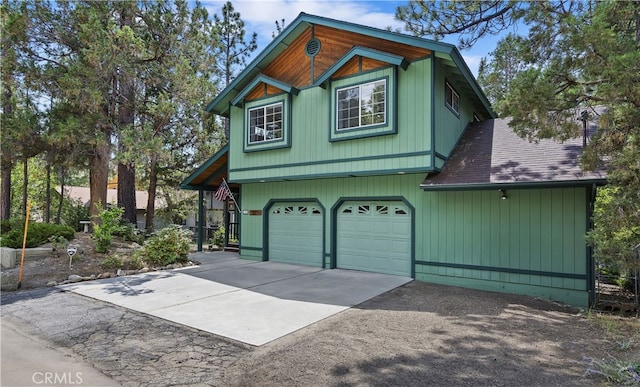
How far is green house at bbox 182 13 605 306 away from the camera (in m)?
7.49

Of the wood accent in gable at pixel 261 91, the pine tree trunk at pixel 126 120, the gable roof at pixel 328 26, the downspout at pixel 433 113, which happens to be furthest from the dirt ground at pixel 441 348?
the pine tree trunk at pixel 126 120

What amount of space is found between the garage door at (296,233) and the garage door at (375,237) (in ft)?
2.61

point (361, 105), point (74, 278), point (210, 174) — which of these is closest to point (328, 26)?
point (361, 105)

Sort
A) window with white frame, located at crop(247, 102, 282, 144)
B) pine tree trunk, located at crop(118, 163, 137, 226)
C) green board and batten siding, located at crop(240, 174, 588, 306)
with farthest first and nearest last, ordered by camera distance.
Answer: pine tree trunk, located at crop(118, 163, 137, 226) → window with white frame, located at crop(247, 102, 282, 144) → green board and batten siding, located at crop(240, 174, 588, 306)

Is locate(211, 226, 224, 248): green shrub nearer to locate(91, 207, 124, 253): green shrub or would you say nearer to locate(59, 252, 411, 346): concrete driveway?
locate(91, 207, 124, 253): green shrub

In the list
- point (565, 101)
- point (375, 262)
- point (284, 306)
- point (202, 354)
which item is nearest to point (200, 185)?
point (375, 262)

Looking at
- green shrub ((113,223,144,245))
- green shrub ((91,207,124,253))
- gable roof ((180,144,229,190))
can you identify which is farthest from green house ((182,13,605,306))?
green shrub ((113,223,144,245))

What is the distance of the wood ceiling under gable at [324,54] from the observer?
358 inches

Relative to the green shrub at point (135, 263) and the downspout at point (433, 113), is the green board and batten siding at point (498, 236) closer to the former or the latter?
the downspout at point (433, 113)

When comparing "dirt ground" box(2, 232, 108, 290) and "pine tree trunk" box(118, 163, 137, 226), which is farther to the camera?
"pine tree trunk" box(118, 163, 137, 226)

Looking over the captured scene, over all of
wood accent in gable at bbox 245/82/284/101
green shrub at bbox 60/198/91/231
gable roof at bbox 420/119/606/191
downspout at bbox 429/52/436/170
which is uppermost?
wood accent in gable at bbox 245/82/284/101

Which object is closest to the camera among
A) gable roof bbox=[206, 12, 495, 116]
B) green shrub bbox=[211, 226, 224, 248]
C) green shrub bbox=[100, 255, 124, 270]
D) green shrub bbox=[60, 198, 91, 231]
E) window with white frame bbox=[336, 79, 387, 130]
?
gable roof bbox=[206, 12, 495, 116]

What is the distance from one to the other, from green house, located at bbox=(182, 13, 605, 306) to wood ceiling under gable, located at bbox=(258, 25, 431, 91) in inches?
1.3

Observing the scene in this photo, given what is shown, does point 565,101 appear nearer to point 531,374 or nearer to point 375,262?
point 531,374
